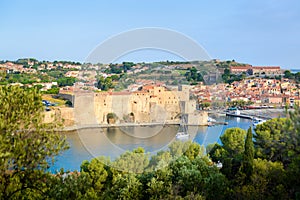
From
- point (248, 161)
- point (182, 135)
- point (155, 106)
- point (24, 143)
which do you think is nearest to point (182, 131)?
point (182, 135)

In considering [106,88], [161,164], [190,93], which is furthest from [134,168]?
[190,93]

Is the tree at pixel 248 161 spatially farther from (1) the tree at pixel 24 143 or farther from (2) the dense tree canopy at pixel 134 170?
(1) the tree at pixel 24 143

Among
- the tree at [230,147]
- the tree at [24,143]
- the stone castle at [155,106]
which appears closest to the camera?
the tree at [24,143]

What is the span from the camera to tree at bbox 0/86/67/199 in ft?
7.38

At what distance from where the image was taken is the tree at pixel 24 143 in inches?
88.5

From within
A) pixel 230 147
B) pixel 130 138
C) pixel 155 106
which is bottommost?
pixel 230 147

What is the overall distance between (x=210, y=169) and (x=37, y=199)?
7.42 feet

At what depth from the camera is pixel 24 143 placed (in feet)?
7.50

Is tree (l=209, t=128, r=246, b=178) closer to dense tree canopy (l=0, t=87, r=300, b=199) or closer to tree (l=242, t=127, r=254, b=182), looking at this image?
dense tree canopy (l=0, t=87, r=300, b=199)

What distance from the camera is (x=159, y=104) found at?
2.86 meters

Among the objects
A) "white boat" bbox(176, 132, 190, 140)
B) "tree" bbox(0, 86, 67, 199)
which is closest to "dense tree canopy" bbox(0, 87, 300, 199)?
"tree" bbox(0, 86, 67, 199)

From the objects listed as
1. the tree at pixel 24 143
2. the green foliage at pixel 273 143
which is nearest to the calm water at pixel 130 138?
the tree at pixel 24 143

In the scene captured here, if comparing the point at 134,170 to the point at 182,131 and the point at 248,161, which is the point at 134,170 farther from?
the point at 248,161

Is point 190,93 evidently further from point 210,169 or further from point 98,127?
point 210,169
